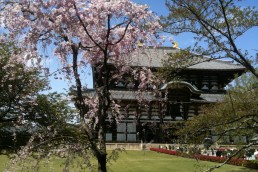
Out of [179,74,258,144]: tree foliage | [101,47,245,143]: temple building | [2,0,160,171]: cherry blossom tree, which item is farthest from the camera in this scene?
[101,47,245,143]: temple building

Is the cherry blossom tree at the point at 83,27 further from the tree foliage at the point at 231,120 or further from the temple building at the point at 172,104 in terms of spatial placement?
the temple building at the point at 172,104

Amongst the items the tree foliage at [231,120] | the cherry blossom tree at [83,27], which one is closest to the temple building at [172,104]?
the tree foliage at [231,120]

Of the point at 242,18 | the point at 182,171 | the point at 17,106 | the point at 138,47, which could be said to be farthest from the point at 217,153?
the point at 138,47

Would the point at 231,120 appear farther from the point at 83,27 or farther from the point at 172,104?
the point at 172,104

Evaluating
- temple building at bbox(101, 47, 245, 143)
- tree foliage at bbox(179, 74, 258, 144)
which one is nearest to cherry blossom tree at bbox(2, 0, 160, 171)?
tree foliage at bbox(179, 74, 258, 144)

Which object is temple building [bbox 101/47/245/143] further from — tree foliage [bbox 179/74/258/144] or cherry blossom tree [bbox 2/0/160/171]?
cherry blossom tree [bbox 2/0/160/171]

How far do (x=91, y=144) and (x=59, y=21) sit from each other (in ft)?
8.20

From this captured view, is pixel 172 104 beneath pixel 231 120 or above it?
above

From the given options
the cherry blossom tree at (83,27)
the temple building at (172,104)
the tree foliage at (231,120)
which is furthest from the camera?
the temple building at (172,104)

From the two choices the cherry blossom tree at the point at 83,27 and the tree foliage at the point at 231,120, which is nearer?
the cherry blossom tree at the point at 83,27

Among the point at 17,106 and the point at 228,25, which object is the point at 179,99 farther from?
the point at 228,25

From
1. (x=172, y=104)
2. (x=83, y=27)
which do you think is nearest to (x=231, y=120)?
(x=83, y=27)

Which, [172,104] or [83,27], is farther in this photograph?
[172,104]

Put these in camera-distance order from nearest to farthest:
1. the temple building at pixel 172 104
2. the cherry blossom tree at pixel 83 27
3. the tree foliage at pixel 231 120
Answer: the cherry blossom tree at pixel 83 27
the tree foliage at pixel 231 120
the temple building at pixel 172 104
